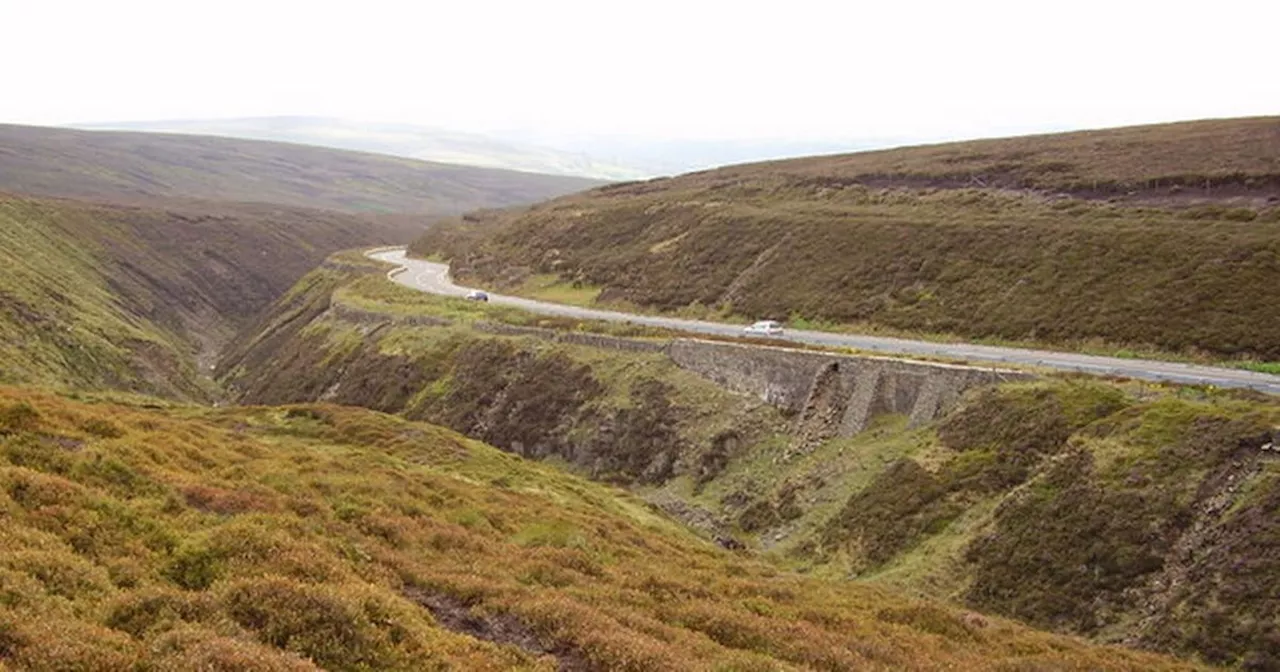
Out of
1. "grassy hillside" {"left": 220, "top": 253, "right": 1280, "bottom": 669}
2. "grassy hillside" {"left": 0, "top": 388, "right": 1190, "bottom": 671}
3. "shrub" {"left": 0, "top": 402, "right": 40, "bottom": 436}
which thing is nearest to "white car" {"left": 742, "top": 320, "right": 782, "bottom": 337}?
"grassy hillside" {"left": 220, "top": 253, "right": 1280, "bottom": 669}

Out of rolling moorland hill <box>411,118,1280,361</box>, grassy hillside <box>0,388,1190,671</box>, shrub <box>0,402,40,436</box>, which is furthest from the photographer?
rolling moorland hill <box>411,118,1280,361</box>

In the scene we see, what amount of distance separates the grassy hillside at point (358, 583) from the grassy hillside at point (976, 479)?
4.83 metres

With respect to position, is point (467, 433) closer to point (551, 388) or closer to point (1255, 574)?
point (551, 388)

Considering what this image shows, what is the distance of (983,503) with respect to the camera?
3653cm

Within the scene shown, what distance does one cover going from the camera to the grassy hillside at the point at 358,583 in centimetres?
1395

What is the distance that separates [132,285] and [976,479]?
382 feet

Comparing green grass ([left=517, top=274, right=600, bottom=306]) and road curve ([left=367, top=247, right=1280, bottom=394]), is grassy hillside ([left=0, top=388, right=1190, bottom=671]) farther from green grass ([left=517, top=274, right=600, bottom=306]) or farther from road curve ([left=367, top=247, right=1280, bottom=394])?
green grass ([left=517, top=274, right=600, bottom=306])

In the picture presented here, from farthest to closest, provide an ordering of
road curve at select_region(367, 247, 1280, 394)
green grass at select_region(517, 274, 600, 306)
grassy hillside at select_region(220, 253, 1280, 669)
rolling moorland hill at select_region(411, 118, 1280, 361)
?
green grass at select_region(517, 274, 600, 306)
rolling moorland hill at select_region(411, 118, 1280, 361)
road curve at select_region(367, 247, 1280, 394)
grassy hillside at select_region(220, 253, 1280, 669)

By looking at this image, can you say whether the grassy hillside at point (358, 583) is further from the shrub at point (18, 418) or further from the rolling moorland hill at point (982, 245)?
the rolling moorland hill at point (982, 245)

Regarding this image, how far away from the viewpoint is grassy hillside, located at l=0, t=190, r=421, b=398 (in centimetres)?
6912

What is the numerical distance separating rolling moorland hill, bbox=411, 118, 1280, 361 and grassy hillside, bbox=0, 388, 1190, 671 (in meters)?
34.0

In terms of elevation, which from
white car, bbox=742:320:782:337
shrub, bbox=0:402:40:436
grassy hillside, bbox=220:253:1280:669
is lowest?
grassy hillside, bbox=220:253:1280:669

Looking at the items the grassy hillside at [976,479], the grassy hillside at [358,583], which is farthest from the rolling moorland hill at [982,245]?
the grassy hillside at [358,583]

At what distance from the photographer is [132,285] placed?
12162cm
